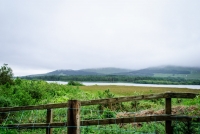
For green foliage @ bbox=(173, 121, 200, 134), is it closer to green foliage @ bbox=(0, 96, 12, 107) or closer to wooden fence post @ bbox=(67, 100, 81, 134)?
wooden fence post @ bbox=(67, 100, 81, 134)

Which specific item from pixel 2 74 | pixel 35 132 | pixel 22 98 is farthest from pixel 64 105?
pixel 2 74

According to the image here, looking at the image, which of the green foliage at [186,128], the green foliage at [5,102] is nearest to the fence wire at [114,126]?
the green foliage at [186,128]

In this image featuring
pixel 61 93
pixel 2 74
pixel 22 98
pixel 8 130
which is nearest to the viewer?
pixel 8 130

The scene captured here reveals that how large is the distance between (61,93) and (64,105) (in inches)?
690

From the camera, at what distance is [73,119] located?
15.7ft

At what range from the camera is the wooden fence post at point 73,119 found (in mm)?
4715

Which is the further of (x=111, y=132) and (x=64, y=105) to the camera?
(x=111, y=132)

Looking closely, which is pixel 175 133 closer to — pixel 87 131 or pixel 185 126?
pixel 185 126

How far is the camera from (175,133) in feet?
23.3

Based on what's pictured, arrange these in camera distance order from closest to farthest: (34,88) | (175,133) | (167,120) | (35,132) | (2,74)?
(167,120), (175,133), (35,132), (34,88), (2,74)

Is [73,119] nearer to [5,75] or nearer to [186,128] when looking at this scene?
[186,128]

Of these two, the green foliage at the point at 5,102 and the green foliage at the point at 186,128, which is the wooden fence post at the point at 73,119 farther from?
the green foliage at the point at 5,102

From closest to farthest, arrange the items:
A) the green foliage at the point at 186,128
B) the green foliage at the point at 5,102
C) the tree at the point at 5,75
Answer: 1. the green foliage at the point at 186,128
2. the green foliage at the point at 5,102
3. the tree at the point at 5,75

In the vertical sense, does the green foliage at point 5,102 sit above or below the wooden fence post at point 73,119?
below
